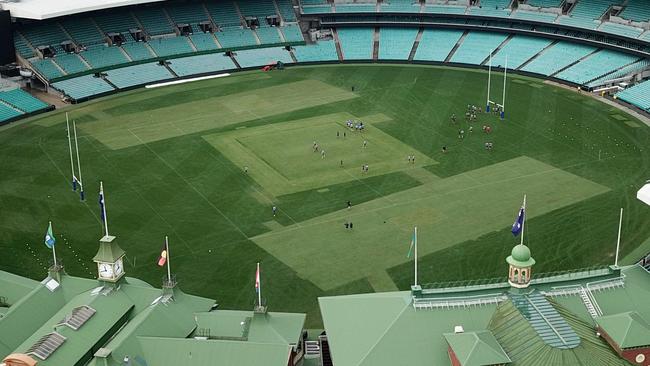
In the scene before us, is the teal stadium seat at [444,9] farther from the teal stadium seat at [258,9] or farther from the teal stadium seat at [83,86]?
the teal stadium seat at [83,86]

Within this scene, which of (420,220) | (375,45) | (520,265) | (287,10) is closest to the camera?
(520,265)

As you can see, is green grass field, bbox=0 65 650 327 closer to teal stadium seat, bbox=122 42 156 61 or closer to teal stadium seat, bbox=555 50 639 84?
→ teal stadium seat, bbox=555 50 639 84

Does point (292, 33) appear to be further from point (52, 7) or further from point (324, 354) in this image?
point (324, 354)

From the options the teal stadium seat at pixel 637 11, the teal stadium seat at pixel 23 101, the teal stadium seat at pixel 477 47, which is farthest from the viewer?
the teal stadium seat at pixel 477 47

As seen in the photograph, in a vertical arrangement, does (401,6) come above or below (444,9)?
above

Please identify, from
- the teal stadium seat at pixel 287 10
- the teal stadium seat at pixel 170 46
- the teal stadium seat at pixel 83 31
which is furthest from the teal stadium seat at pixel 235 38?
the teal stadium seat at pixel 83 31

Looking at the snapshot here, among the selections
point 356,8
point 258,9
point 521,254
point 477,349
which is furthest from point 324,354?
point 258,9

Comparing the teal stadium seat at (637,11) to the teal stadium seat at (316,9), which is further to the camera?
the teal stadium seat at (316,9)

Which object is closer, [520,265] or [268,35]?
[520,265]
